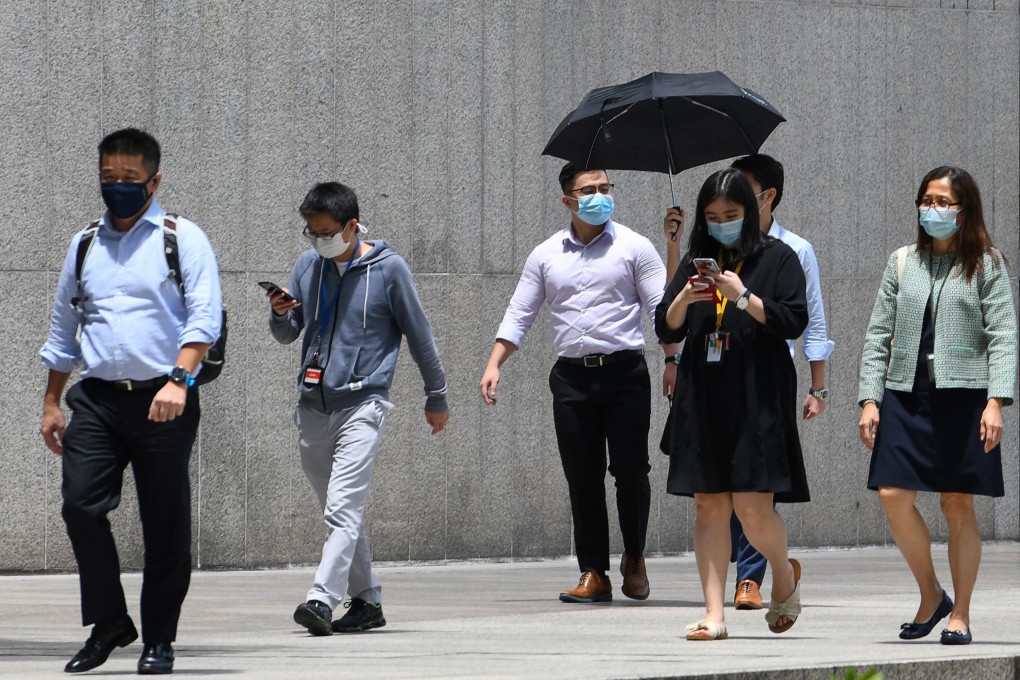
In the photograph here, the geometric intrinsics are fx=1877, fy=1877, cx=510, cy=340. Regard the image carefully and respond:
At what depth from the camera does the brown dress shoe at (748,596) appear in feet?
26.8

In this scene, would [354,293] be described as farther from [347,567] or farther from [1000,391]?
→ [1000,391]

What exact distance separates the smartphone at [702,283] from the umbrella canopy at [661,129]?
1868 mm

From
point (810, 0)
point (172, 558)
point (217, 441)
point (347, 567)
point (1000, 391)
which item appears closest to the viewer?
point (172, 558)

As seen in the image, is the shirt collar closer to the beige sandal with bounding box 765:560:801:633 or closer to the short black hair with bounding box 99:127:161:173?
the beige sandal with bounding box 765:560:801:633

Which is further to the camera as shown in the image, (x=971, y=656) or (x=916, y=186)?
(x=916, y=186)

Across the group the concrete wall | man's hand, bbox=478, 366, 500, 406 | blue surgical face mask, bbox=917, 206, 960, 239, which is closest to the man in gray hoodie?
man's hand, bbox=478, 366, 500, 406

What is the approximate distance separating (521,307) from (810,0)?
163 inches

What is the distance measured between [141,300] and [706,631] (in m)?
2.39

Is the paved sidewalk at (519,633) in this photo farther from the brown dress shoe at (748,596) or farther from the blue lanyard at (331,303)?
the blue lanyard at (331,303)

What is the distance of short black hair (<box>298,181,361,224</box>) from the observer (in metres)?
7.50

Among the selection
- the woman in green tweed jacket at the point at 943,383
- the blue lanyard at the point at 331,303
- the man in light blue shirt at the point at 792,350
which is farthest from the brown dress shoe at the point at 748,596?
the blue lanyard at the point at 331,303

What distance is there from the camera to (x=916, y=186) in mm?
12289

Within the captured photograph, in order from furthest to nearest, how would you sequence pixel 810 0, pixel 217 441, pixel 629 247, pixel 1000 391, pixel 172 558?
pixel 810 0
pixel 217 441
pixel 629 247
pixel 1000 391
pixel 172 558

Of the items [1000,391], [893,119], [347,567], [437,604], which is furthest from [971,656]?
[893,119]
